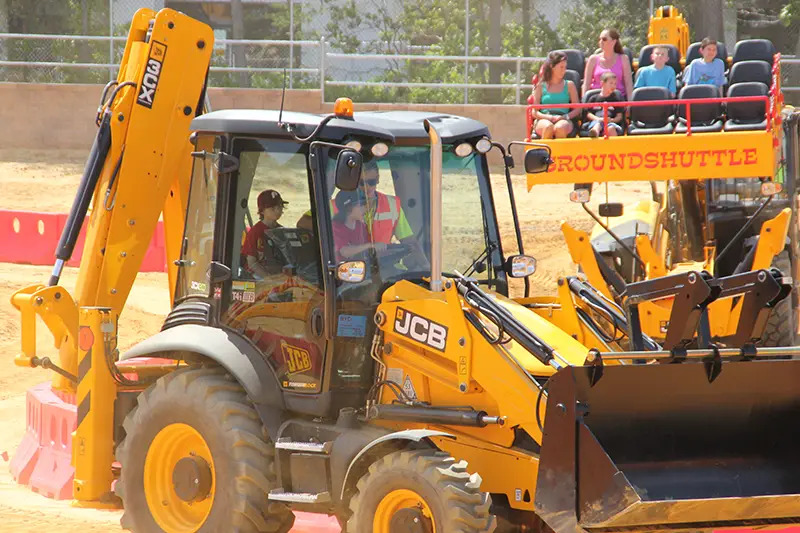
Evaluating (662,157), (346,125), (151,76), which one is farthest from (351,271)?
(662,157)

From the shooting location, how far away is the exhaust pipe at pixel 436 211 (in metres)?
7.14

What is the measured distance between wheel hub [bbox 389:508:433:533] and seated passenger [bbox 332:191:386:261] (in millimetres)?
1576

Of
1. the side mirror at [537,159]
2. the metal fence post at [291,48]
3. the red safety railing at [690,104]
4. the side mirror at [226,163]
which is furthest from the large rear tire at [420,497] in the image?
the metal fence post at [291,48]

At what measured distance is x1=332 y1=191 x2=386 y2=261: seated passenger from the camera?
7.52 metres

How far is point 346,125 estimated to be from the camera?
24.7ft

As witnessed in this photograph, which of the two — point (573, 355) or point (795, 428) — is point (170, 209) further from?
point (795, 428)

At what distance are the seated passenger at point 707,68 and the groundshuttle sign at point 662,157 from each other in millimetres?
2463

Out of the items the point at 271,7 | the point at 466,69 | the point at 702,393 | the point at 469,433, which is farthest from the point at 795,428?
the point at 271,7

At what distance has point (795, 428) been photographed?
693cm

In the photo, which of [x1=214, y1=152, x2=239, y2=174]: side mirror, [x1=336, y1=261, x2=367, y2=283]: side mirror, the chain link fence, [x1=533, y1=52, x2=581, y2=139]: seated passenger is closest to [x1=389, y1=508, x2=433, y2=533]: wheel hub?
[x1=336, y1=261, x2=367, y2=283]: side mirror

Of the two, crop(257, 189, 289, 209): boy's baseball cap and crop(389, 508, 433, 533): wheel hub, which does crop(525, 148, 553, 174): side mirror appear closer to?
crop(257, 189, 289, 209): boy's baseball cap

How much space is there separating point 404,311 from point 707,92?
7.96m

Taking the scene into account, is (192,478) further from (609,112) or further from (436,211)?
(609,112)

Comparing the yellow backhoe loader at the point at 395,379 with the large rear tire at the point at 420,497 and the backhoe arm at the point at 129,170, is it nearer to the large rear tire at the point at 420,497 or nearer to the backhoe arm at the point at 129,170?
the large rear tire at the point at 420,497
